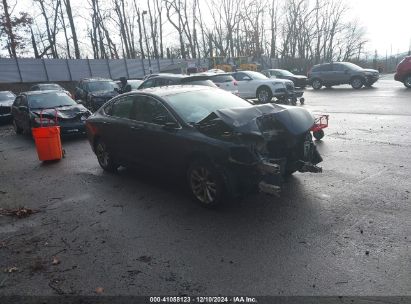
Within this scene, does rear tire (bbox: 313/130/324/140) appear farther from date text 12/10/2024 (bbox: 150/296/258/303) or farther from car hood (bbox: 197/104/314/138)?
date text 12/10/2024 (bbox: 150/296/258/303)

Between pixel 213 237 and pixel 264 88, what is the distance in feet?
49.2

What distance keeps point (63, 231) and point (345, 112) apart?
1134 cm

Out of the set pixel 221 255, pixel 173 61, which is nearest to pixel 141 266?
pixel 221 255

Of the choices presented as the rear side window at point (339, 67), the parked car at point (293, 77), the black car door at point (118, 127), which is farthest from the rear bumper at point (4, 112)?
the rear side window at point (339, 67)

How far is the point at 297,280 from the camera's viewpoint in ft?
11.0

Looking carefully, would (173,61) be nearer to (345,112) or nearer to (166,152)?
(345,112)

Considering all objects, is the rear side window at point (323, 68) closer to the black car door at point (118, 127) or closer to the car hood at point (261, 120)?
the black car door at point (118, 127)

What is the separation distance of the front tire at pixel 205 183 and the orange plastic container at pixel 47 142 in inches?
198

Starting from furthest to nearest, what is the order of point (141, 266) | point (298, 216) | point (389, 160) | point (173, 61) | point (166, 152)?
point (173, 61), point (389, 160), point (166, 152), point (298, 216), point (141, 266)

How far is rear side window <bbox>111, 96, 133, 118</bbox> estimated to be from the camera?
6.53 m

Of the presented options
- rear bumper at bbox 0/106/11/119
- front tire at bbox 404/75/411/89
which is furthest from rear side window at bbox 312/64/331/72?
rear bumper at bbox 0/106/11/119

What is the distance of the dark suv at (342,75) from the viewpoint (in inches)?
885

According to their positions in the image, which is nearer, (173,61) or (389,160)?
(389,160)

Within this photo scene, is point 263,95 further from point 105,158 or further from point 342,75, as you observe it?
point 105,158
